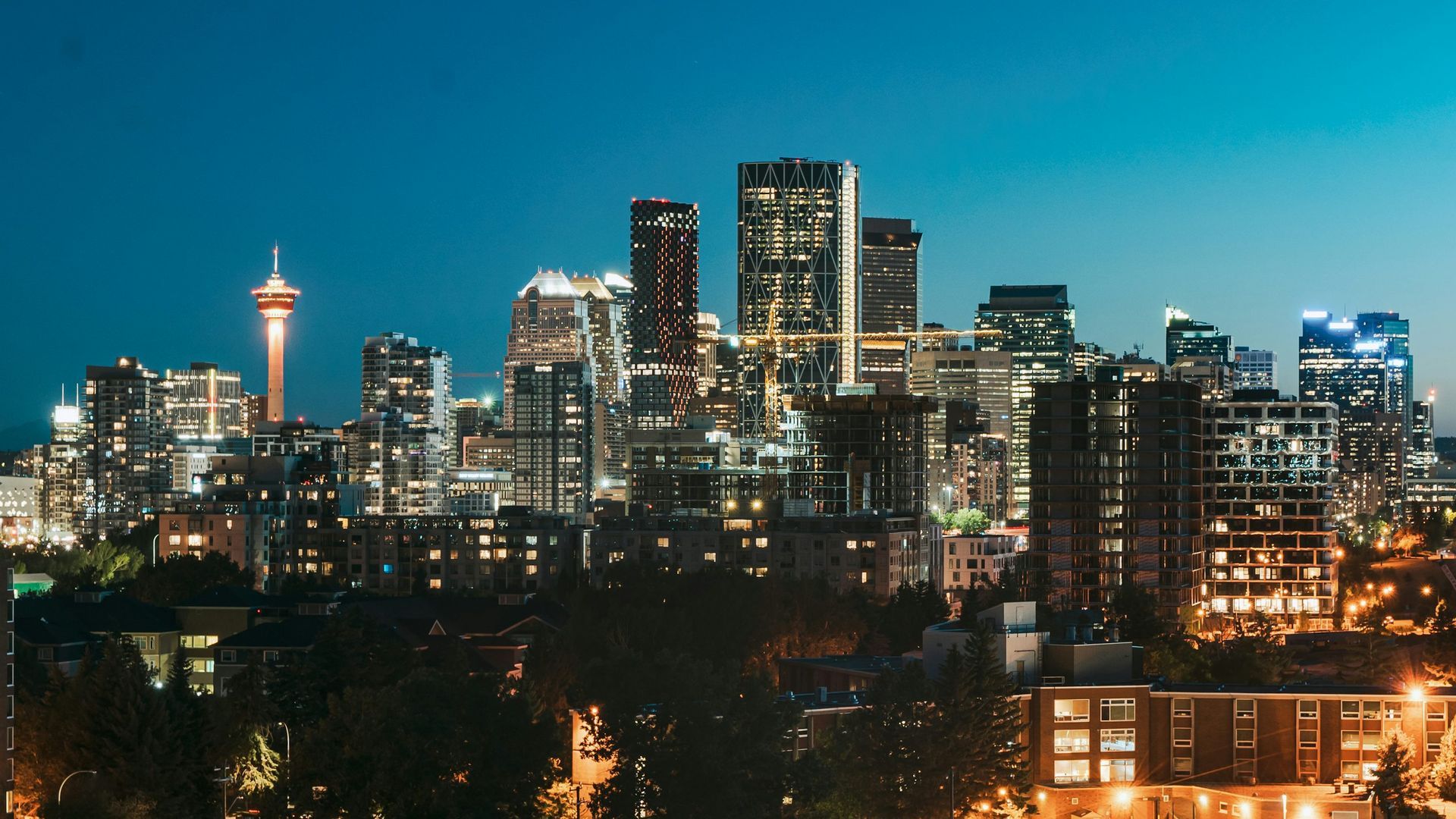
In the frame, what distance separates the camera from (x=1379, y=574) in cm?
17362

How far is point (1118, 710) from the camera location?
77500 millimetres

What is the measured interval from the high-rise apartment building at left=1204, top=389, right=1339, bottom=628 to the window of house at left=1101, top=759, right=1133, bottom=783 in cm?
7816

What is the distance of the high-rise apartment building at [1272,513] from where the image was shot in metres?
155

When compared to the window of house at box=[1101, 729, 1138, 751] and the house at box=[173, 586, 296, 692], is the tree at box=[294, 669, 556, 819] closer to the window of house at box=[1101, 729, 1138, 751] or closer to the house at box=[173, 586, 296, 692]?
the window of house at box=[1101, 729, 1138, 751]

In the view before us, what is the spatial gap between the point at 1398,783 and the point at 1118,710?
31.4 feet

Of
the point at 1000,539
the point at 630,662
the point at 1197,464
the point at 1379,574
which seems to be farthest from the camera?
the point at 1000,539

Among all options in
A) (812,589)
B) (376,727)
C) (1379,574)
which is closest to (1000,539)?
(1379,574)

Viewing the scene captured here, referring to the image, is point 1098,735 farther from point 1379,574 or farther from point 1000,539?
point 1000,539

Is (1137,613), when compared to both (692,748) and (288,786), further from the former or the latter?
(288,786)

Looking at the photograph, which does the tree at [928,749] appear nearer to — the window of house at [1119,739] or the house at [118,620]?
the window of house at [1119,739]

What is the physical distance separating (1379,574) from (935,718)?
11122 centimetres

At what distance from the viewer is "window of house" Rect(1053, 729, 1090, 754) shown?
252ft

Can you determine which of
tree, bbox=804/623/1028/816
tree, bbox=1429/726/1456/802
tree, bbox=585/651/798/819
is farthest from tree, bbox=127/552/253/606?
tree, bbox=1429/726/1456/802

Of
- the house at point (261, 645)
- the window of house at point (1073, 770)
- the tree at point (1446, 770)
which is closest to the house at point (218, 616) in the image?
the house at point (261, 645)
